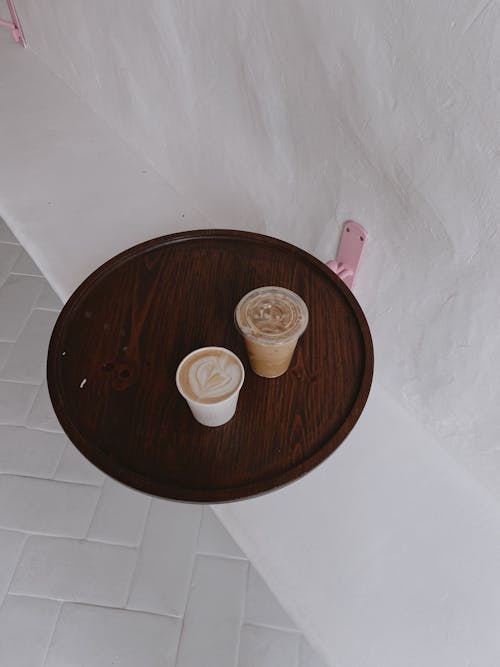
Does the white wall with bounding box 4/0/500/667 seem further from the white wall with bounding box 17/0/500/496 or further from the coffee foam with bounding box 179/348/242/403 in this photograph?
the coffee foam with bounding box 179/348/242/403

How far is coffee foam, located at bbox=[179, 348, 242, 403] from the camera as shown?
0.90 metres

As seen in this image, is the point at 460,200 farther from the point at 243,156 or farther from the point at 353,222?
the point at 243,156

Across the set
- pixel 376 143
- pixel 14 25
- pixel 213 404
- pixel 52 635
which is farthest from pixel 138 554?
pixel 14 25

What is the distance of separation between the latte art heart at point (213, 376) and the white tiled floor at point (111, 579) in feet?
3.14

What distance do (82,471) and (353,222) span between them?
1.22m

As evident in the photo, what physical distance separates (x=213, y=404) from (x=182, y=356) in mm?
200

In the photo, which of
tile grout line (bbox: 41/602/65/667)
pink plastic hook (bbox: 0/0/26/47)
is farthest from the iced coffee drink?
pink plastic hook (bbox: 0/0/26/47)

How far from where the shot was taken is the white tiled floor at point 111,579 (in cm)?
153

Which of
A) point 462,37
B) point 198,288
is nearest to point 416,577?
point 198,288

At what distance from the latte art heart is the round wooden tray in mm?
104

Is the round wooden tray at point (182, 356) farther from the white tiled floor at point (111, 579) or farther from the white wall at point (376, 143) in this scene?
the white tiled floor at point (111, 579)

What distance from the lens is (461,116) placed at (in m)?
0.87

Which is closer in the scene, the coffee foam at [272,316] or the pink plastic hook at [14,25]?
the coffee foam at [272,316]

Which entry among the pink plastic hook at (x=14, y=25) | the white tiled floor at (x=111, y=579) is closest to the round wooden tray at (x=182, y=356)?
the white tiled floor at (x=111, y=579)
